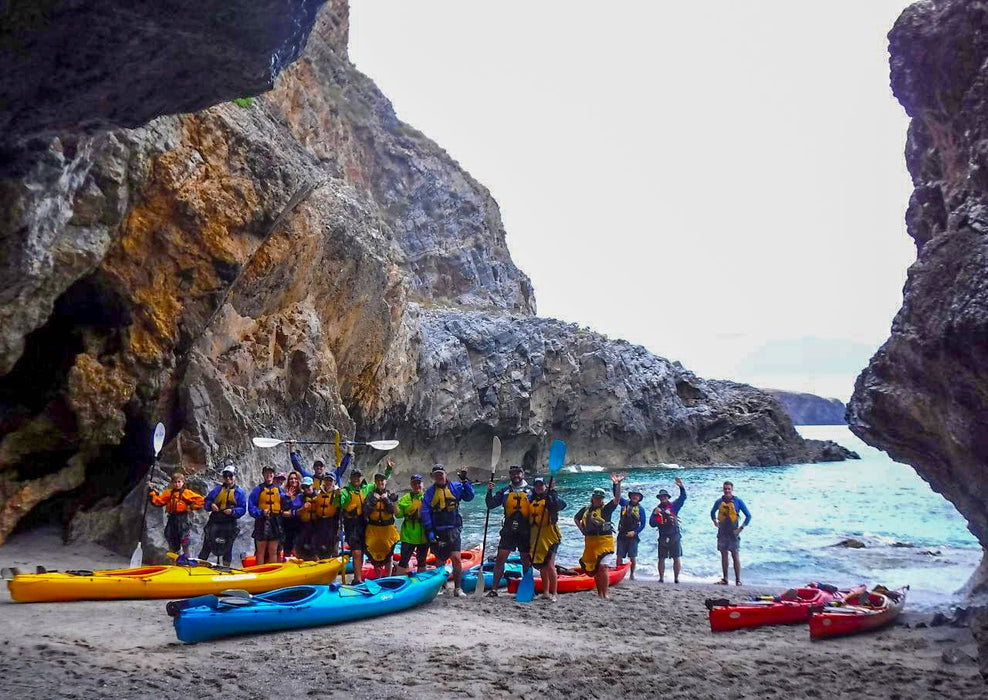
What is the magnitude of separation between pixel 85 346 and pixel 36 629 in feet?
18.1

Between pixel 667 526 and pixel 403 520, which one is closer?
pixel 403 520

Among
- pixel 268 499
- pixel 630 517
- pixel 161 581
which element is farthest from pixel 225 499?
pixel 630 517

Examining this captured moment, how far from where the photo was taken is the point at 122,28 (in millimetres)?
3717

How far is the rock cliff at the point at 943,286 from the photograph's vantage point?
6574 millimetres

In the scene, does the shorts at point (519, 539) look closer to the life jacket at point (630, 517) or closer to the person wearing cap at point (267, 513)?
the life jacket at point (630, 517)

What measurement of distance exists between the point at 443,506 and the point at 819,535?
15217 mm

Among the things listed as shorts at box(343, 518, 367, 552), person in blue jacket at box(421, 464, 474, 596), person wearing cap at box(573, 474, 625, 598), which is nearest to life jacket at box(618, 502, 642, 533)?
person wearing cap at box(573, 474, 625, 598)

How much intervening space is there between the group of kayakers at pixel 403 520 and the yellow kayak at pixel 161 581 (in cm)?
79

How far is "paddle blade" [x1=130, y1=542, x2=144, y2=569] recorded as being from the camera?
10773 millimetres

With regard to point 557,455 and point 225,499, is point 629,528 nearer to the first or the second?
point 557,455

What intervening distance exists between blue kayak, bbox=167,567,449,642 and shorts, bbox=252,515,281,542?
2.75 metres

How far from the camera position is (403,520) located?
9664mm

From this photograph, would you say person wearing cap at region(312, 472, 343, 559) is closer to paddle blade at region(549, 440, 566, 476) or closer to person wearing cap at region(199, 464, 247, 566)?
person wearing cap at region(199, 464, 247, 566)

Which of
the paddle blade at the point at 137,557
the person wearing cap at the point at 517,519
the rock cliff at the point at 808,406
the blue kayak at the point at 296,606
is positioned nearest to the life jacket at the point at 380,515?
the blue kayak at the point at 296,606
